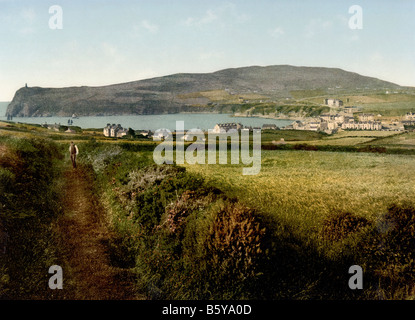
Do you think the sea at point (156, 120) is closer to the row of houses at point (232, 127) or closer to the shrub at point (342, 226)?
the row of houses at point (232, 127)

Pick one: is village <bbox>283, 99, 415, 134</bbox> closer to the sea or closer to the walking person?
the sea

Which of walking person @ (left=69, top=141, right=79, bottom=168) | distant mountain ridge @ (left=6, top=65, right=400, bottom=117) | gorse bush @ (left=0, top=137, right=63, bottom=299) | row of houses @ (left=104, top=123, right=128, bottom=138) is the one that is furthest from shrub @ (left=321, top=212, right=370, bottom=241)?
walking person @ (left=69, top=141, right=79, bottom=168)

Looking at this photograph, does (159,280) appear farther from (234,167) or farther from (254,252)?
(234,167)

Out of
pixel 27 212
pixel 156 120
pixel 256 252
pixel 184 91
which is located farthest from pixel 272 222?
pixel 27 212

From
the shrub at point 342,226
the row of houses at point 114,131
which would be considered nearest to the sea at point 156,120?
the row of houses at point 114,131

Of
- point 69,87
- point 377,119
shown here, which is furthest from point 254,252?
point 69,87

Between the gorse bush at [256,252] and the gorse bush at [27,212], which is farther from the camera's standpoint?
the gorse bush at [27,212]
